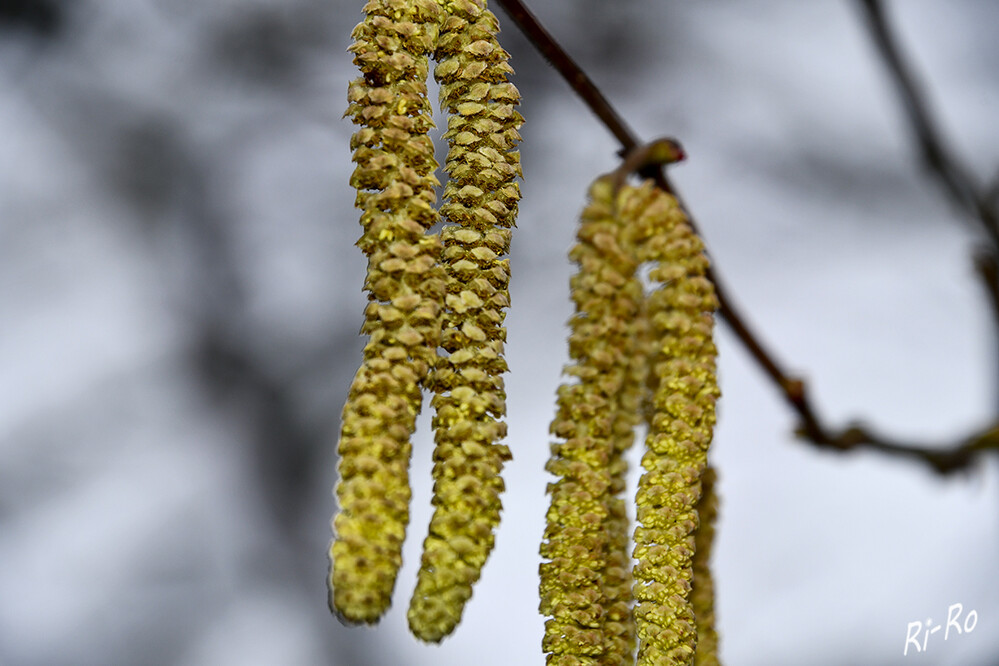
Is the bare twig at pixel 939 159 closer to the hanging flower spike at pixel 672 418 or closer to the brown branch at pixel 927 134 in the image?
the brown branch at pixel 927 134

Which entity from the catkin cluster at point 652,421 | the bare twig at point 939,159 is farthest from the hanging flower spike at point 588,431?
the bare twig at point 939,159

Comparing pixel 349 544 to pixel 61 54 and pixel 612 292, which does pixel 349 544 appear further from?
pixel 61 54

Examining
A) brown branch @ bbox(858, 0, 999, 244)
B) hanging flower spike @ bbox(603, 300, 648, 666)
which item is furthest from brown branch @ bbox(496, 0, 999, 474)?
hanging flower spike @ bbox(603, 300, 648, 666)

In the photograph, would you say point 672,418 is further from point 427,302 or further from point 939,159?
point 939,159

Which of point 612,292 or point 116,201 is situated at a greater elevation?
point 116,201

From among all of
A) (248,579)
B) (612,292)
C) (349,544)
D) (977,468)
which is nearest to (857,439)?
(977,468)

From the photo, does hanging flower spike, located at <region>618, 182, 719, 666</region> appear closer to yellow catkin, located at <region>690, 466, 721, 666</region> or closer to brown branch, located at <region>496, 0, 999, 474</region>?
brown branch, located at <region>496, 0, 999, 474</region>
